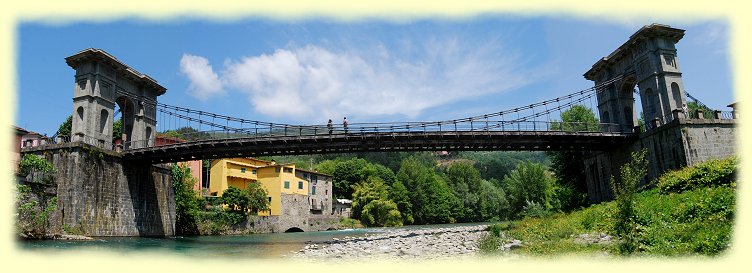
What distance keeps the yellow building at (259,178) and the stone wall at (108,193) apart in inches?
799

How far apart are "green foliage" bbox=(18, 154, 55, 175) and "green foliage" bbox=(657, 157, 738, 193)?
31744 mm

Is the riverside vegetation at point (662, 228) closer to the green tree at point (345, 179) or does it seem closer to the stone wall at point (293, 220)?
the stone wall at point (293, 220)

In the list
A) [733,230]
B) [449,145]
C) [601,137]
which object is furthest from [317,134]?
[733,230]

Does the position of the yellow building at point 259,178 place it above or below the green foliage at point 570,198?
above

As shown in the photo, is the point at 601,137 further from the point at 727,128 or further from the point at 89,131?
the point at 89,131

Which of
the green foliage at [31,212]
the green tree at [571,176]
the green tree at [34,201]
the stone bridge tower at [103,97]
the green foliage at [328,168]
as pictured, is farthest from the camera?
the green foliage at [328,168]

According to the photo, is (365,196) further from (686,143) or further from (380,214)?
(686,143)

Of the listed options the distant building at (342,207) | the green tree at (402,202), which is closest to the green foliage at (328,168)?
the distant building at (342,207)

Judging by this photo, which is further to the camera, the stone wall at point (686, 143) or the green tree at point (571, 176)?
the green tree at point (571, 176)

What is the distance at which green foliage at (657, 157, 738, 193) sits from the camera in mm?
18631

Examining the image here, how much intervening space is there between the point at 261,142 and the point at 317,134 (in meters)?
3.80

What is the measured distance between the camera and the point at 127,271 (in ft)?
31.2

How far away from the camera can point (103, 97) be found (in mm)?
30156

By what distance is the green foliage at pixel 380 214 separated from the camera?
68312 mm
